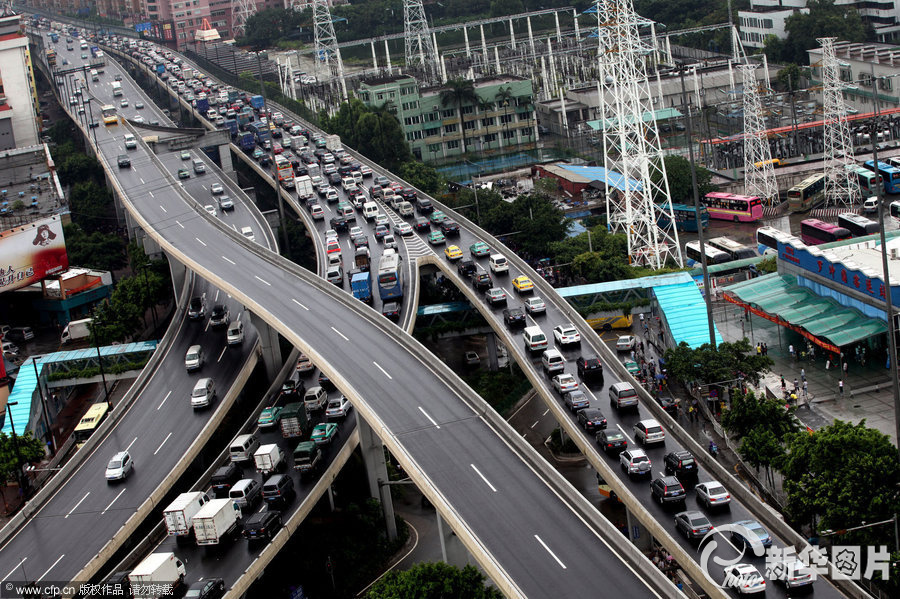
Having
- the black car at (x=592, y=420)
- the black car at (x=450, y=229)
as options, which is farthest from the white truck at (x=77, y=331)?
the black car at (x=592, y=420)

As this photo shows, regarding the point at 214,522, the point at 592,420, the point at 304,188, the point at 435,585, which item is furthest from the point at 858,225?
the point at 214,522

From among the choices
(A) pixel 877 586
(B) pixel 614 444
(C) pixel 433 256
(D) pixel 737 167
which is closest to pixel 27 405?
(C) pixel 433 256

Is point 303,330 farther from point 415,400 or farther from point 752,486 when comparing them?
point 752,486

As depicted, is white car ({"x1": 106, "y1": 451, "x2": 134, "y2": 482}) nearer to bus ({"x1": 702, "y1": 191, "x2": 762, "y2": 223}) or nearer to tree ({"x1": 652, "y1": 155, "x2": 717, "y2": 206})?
bus ({"x1": 702, "y1": 191, "x2": 762, "y2": 223})

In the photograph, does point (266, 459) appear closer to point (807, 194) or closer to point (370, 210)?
point (370, 210)

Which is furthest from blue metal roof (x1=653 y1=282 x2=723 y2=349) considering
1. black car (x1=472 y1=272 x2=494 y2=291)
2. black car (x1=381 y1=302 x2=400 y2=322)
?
black car (x1=381 y1=302 x2=400 y2=322)

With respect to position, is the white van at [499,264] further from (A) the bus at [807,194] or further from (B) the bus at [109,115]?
(B) the bus at [109,115]
